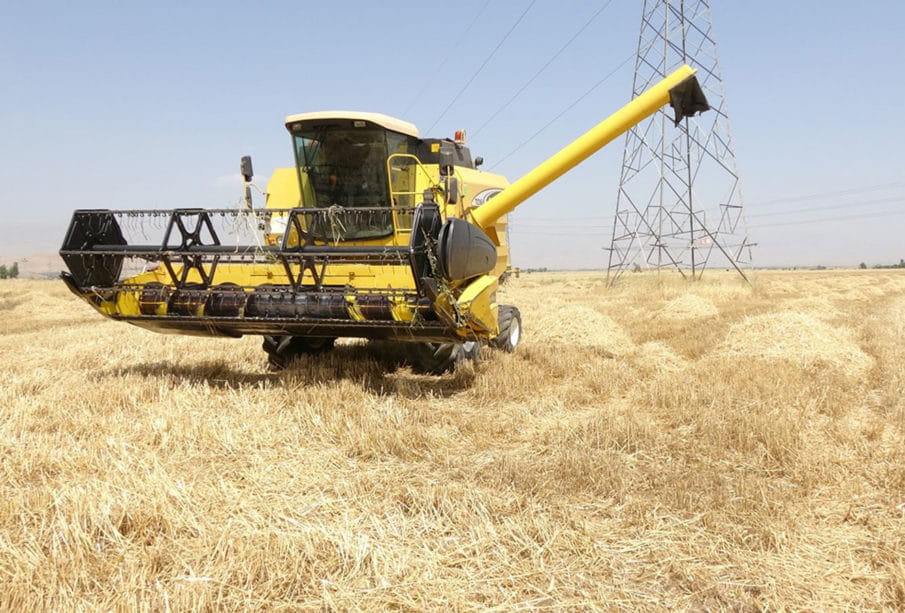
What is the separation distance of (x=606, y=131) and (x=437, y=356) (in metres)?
2.59

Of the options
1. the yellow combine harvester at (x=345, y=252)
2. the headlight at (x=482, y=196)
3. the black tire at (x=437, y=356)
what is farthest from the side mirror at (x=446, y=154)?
the black tire at (x=437, y=356)

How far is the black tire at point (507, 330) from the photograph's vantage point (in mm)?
6672

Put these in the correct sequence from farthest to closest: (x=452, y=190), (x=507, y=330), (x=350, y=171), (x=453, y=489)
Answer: (x=507, y=330) → (x=350, y=171) → (x=452, y=190) → (x=453, y=489)

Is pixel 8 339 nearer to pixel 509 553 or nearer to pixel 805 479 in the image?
pixel 509 553

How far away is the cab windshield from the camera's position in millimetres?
5656

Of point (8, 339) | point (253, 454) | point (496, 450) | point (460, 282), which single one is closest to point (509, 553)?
point (496, 450)

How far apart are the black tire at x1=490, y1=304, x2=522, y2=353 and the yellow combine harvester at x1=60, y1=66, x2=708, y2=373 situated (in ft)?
0.13

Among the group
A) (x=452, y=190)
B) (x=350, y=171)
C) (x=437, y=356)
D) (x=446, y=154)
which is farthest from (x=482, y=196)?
(x=437, y=356)

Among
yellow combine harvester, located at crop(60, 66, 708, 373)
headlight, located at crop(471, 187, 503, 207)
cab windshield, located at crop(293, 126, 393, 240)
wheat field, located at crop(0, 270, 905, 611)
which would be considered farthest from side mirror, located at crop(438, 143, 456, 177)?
wheat field, located at crop(0, 270, 905, 611)

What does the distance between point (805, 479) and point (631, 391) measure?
6.54 ft

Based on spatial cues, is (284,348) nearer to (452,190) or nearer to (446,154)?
(452,190)

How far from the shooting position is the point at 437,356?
17.8 ft

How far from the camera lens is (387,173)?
18.6 feet

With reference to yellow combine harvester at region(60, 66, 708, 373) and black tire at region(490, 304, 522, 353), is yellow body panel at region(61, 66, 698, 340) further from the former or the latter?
black tire at region(490, 304, 522, 353)
